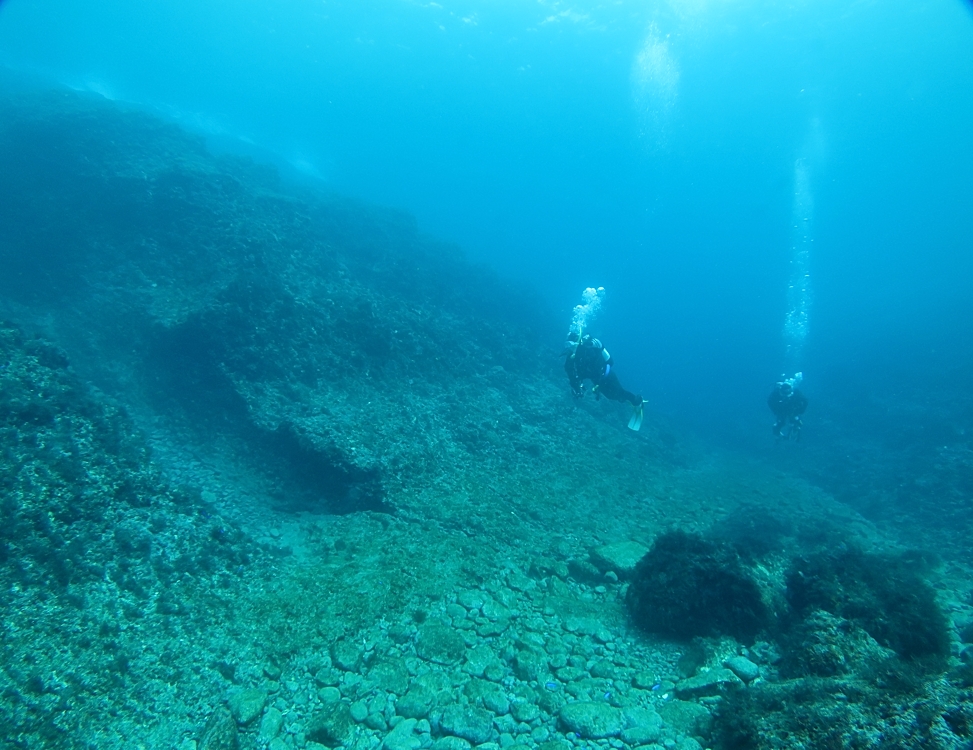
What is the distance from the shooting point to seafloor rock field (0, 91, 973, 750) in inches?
153

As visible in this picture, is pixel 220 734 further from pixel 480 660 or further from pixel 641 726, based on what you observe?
pixel 641 726

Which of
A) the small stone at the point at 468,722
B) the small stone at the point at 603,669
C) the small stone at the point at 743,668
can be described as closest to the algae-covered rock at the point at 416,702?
the small stone at the point at 468,722

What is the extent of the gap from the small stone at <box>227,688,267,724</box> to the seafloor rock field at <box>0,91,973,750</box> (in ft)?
0.08

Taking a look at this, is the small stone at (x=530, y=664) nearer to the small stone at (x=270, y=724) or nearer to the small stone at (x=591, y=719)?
the small stone at (x=591, y=719)

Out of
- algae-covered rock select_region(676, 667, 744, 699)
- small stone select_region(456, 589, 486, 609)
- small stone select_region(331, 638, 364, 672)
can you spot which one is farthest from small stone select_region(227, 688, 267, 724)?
algae-covered rock select_region(676, 667, 744, 699)

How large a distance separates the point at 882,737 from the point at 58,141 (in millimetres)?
22104

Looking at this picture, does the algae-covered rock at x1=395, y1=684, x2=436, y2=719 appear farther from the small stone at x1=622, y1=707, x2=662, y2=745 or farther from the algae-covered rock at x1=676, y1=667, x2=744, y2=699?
the algae-covered rock at x1=676, y1=667, x2=744, y2=699

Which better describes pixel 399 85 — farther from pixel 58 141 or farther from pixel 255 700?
pixel 255 700

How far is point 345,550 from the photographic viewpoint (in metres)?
6.73

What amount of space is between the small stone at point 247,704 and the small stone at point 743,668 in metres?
4.51

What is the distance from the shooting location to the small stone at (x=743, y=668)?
4.20 m

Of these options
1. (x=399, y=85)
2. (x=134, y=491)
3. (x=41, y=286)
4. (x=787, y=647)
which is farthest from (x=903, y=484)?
(x=399, y=85)

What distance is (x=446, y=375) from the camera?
13.3 metres

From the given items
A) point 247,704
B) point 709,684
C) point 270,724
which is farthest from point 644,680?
point 247,704
